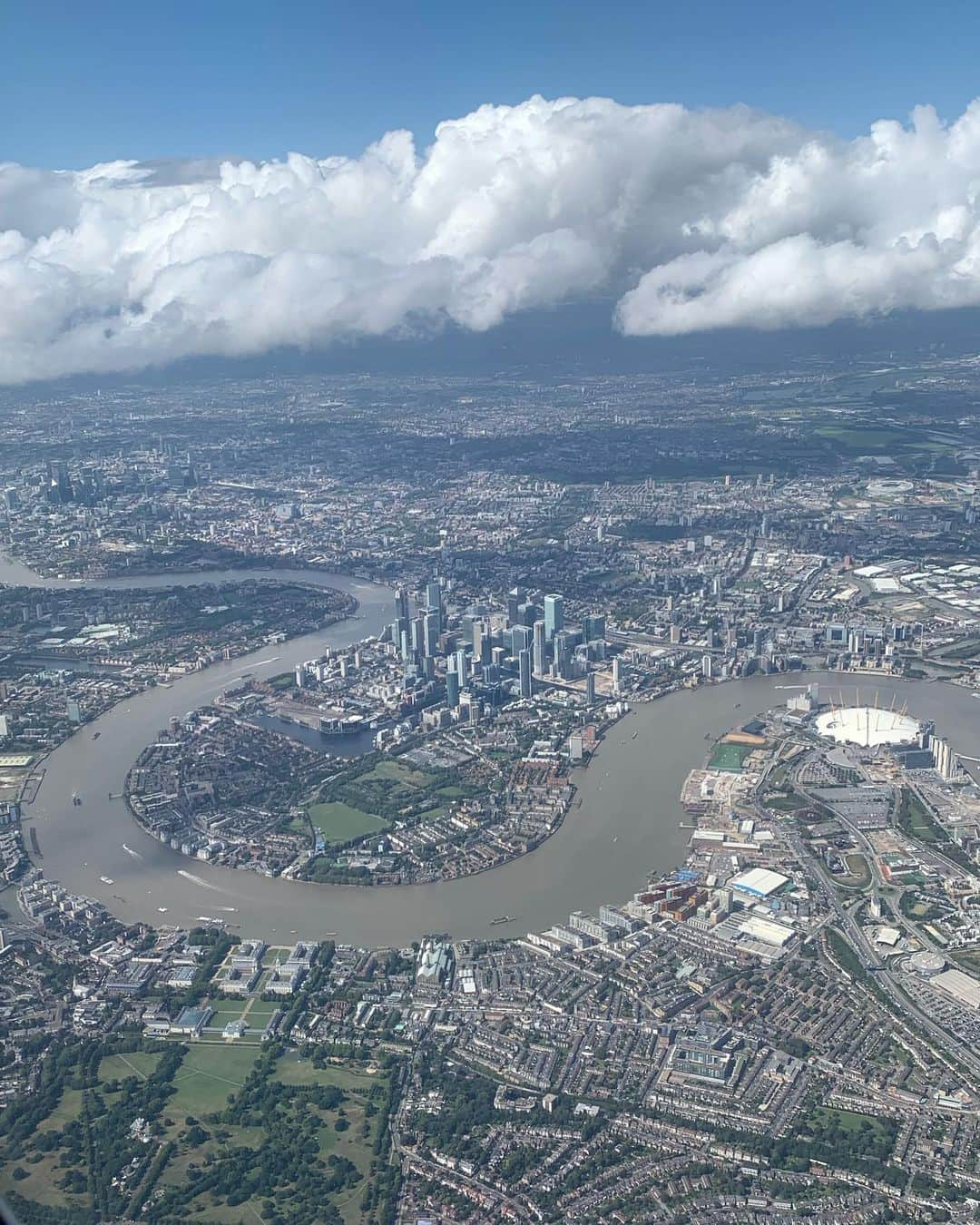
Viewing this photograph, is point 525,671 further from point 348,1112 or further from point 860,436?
point 860,436

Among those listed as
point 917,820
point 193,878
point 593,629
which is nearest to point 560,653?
point 593,629

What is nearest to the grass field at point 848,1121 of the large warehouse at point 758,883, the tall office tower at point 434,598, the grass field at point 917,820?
the large warehouse at point 758,883

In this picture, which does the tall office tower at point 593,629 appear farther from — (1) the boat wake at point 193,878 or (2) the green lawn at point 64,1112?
(2) the green lawn at point 64,1112

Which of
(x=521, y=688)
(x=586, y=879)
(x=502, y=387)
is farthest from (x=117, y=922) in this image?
(x=502, y=387)

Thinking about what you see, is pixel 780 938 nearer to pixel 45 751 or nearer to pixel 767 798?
pixel 767 798

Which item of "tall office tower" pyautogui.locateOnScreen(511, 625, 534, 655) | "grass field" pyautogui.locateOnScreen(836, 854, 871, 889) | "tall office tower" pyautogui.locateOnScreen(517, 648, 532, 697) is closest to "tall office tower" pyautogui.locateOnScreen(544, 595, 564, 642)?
"tall office tower" pyautogui.locateOnScreen(511, 625, 534, 655)
